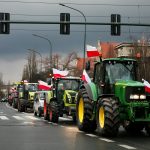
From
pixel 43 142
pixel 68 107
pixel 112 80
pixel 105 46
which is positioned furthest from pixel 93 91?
pixel 105 46

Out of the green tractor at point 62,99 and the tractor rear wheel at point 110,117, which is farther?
the green tractor at point 62,99

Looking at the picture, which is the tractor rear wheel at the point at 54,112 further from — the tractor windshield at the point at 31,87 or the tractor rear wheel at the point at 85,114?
the tractor windshield at the point at 31,87

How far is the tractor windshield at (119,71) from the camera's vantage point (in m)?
18.2

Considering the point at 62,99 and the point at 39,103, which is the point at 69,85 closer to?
the point at 62,99

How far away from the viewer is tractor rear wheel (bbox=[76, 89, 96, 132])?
18938mm

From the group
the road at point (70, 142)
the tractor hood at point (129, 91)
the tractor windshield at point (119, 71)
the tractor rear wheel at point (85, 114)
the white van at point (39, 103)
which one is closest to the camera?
the road at point (70, 142)

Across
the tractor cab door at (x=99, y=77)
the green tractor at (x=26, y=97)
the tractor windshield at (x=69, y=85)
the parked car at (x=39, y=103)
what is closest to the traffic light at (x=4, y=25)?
the parked car at (x=39, y=103)

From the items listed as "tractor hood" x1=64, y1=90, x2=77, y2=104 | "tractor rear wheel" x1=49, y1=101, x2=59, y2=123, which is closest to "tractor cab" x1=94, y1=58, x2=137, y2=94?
"tractor hood" x1=64, y1=90, x2=77, y2=104

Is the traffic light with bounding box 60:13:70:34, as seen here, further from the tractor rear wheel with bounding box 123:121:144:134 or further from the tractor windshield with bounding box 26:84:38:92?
the tractor windshield with bounding box 26:84:38:92

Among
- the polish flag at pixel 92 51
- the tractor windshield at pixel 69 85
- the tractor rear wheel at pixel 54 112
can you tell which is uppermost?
the polish flag at pixel 92 51

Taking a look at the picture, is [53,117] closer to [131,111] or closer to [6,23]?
[6,23]

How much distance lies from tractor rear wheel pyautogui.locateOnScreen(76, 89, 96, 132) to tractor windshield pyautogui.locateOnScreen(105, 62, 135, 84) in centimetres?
146

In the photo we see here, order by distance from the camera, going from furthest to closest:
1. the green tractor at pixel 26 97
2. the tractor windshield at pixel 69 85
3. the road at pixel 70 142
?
1. the green tractor at pixel 26 97
2. the tractor windshield at pixel 69 85
3. the road at pixel 70 142

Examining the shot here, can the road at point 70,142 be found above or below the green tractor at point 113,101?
below
